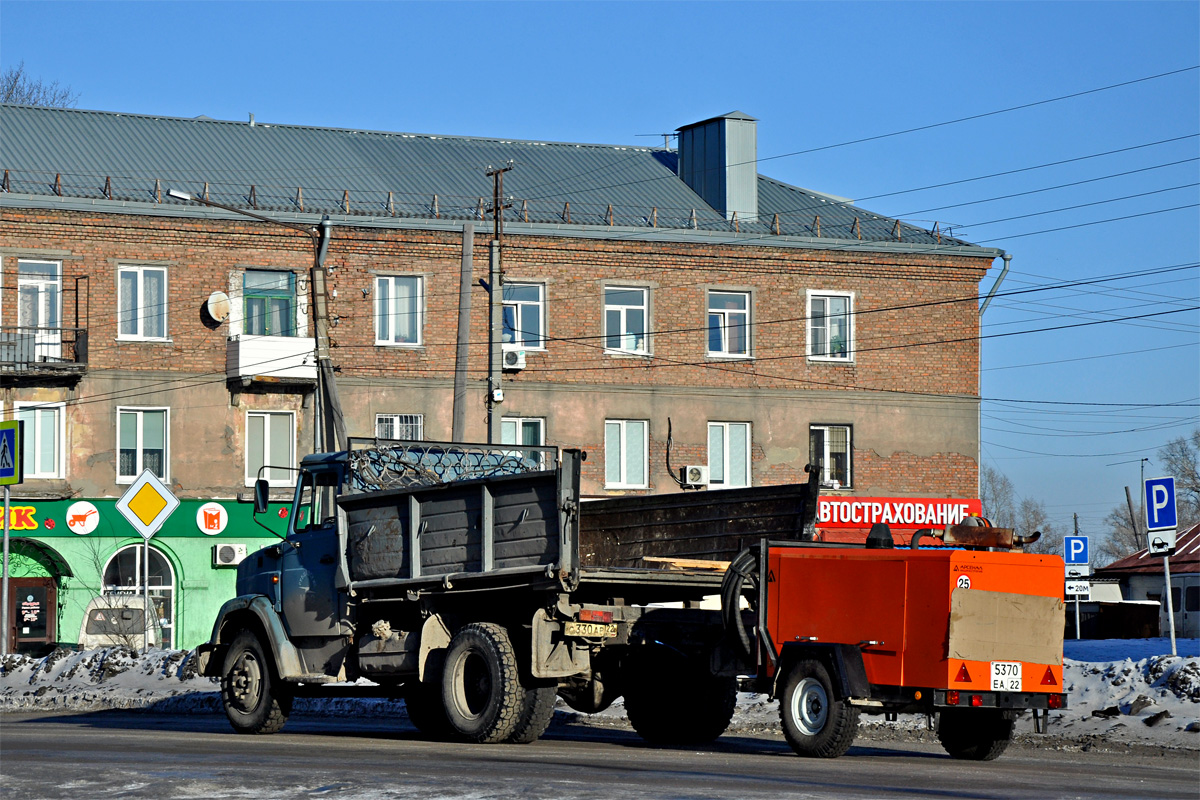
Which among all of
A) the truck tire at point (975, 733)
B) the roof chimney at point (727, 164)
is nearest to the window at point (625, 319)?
the roof chimney at point (727, 164)

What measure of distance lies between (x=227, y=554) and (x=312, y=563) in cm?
2049

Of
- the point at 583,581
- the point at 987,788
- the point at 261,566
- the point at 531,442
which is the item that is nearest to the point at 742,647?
the point at 583,581

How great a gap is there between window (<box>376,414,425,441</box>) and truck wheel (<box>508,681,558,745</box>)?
2312cm

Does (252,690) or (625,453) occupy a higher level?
(625,453)

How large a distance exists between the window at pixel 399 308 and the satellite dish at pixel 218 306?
3.40m

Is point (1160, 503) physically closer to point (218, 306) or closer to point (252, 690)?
point (252, 690)

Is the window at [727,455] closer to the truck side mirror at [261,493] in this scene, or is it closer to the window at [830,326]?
the window at [830,326]

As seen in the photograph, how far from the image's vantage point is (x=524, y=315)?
38062 mm

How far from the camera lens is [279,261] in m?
36.7

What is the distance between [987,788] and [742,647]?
3.19m

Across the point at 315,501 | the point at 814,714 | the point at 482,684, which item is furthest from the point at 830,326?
the point at 814,714

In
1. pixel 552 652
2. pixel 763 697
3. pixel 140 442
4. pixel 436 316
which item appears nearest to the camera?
pixel 552 652

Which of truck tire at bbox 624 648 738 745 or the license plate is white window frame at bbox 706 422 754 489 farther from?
the license plate

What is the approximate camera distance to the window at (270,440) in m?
36.6
